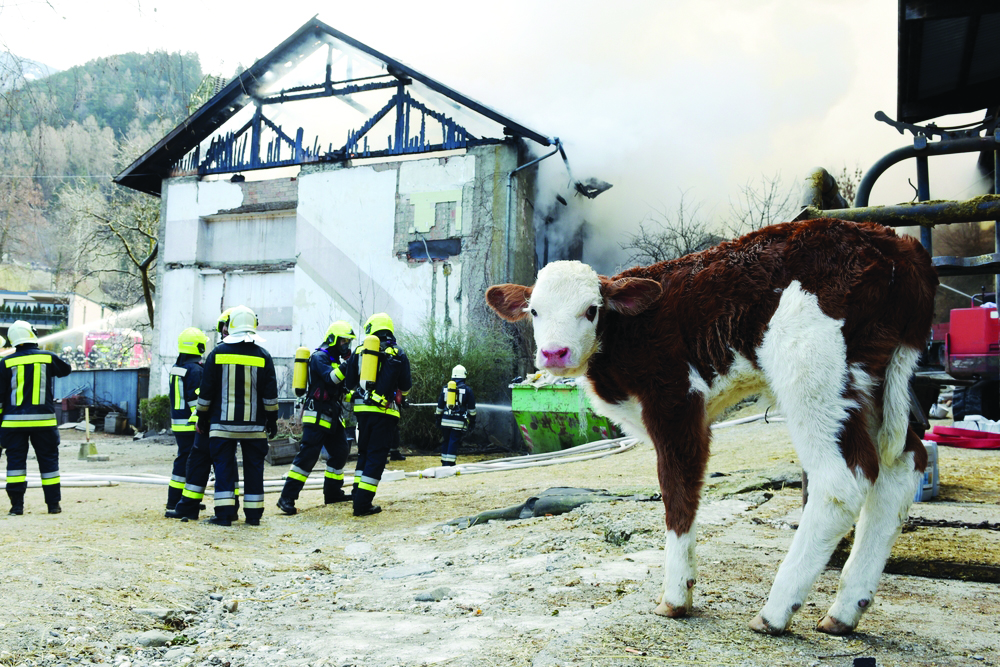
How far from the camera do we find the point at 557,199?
22391mm

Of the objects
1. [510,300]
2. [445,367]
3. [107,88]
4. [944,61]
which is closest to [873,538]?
[510,300]

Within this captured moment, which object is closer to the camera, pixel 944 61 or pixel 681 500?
pixel 681 500

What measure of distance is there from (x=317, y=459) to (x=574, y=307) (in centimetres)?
652

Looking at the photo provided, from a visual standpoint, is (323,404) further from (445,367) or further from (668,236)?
(668,236)

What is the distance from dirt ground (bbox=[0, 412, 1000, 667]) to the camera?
334 cm

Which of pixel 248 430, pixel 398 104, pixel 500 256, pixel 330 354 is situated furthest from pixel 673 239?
pixel 248 430

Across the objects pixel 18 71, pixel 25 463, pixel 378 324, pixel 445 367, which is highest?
pixel 18 71

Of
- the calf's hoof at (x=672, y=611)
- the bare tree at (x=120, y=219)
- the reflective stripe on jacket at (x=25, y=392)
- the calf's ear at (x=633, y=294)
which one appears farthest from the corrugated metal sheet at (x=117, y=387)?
the calf's hoof at (x=672, y=611)

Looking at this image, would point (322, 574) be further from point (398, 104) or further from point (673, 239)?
point (673, 239)

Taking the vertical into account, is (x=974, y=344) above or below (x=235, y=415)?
above

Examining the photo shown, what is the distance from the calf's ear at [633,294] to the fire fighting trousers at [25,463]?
7.67m

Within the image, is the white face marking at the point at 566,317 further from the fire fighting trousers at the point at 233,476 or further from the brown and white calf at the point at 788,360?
the fire fighting trousers at the point at 233,476

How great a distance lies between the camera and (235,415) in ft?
26.4

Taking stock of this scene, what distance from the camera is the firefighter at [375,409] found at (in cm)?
901
